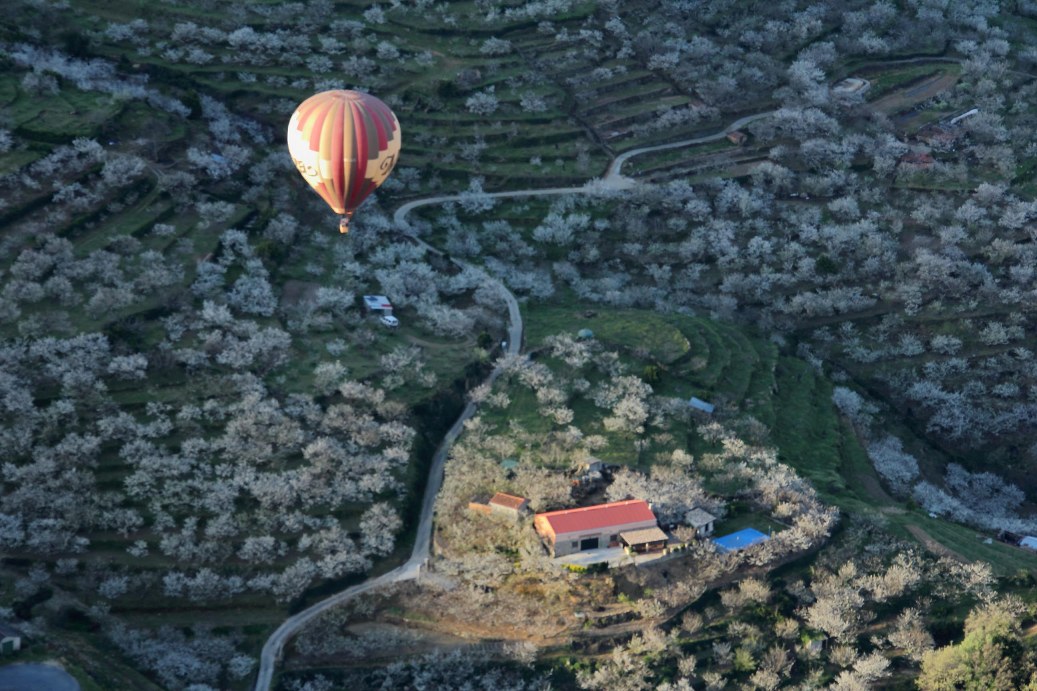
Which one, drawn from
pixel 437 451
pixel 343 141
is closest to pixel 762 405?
pixel 437 451

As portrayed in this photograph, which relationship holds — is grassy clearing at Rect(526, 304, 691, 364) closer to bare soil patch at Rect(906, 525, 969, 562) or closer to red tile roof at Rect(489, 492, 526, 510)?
red tile roof at Rect(489, 492, 526, 510)

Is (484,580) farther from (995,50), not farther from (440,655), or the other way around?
(995,50)

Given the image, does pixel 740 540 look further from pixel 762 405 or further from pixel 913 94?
pixel 913 94

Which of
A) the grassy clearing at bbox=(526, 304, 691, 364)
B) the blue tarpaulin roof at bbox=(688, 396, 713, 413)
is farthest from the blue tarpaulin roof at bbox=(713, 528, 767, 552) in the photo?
the grassy clearing at bbox=(526, 304, 691, 364)

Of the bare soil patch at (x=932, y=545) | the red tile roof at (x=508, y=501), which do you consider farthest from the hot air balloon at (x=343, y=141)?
the bare soil patch at (x=932, y=545)

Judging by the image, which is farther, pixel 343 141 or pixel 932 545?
pixel 343 141

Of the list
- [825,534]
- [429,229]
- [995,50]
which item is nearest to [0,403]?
[429,229]
